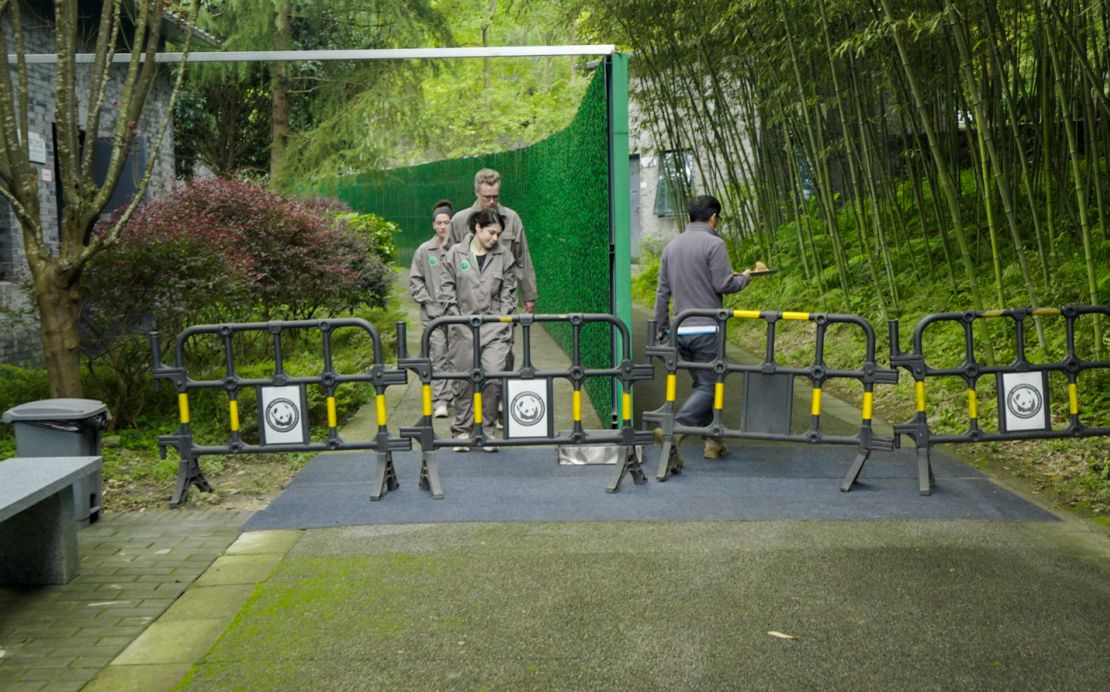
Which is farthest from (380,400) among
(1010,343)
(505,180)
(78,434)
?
(505,180)

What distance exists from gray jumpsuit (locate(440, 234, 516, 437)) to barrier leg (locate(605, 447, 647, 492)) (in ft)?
4.30

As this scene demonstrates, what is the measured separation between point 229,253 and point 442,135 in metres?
25.5

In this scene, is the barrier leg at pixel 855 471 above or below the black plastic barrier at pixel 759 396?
below

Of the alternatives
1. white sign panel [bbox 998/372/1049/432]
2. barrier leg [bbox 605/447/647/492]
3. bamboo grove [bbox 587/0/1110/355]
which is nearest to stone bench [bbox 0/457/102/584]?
barrier leg [bbox 605/447/647/492]

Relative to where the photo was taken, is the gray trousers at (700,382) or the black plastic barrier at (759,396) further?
the gray trousers at (700,382)

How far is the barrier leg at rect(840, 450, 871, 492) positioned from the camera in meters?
7.29

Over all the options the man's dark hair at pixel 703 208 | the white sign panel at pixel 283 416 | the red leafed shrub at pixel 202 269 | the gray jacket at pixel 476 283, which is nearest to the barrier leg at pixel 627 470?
the gray jacket at pixel 476 283

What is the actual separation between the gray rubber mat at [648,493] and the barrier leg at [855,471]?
0.16ft

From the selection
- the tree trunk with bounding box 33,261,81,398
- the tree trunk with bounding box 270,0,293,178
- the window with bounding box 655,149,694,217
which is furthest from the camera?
the tree trunk with bounding box 270,0,293,178

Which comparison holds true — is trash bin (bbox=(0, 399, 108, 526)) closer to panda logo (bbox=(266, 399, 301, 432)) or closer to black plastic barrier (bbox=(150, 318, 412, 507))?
black plastic barrier (bbox=(150, 318, 412, 507))

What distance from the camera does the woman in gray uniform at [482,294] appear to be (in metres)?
8.43

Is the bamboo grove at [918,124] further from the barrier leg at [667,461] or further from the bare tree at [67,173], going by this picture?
the bare tree at [67,173]

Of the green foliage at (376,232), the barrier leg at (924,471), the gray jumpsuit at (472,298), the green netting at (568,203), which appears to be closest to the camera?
the barrier leg at (924,471)

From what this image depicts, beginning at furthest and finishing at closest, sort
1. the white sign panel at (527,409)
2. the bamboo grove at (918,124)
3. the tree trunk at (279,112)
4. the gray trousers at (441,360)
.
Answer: the tree trunk at (279,112) < the bamboo grove at (918,124) < the gray trousers at (441,360) < the white sign panel at (527,409)
